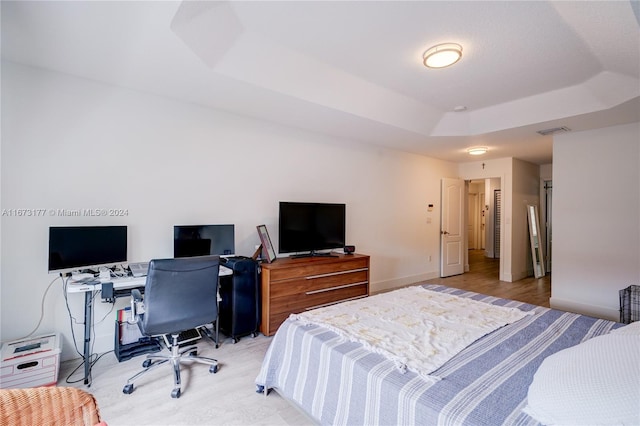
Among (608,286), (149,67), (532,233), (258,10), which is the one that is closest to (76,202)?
(149,67)

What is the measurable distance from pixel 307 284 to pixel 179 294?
62.1 inches

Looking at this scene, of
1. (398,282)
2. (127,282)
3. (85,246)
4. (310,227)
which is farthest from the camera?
(398,282)

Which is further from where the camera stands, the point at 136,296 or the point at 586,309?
the point at 586,309

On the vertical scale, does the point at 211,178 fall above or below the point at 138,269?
above

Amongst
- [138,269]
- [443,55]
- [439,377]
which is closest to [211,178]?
[138,269]

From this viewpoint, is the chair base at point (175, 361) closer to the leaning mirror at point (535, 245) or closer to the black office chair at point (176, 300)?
the black office chair at point (176, 300)

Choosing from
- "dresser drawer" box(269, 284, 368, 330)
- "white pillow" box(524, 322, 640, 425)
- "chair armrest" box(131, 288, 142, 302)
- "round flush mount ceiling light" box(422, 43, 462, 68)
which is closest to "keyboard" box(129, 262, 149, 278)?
"chair armrest" box(131, 288, 142, 302)

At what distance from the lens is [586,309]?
427 cm

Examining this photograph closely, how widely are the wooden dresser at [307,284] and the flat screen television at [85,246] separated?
54.9 inches

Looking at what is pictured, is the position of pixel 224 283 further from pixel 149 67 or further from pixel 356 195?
pixel 356 195

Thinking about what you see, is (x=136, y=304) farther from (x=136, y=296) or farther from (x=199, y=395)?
(x=199, y=395)

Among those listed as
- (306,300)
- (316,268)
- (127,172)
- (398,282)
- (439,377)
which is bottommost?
(398,282)

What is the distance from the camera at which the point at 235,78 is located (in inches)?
107

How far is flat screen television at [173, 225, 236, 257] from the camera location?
10.2 ft
